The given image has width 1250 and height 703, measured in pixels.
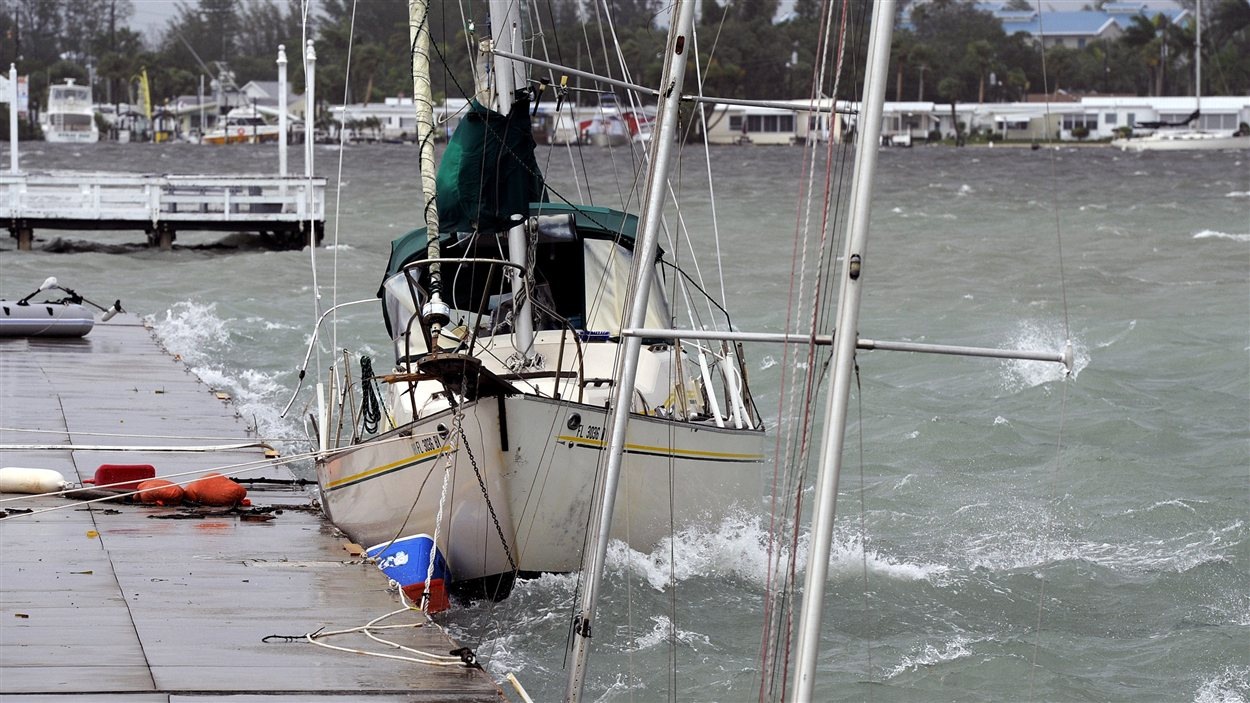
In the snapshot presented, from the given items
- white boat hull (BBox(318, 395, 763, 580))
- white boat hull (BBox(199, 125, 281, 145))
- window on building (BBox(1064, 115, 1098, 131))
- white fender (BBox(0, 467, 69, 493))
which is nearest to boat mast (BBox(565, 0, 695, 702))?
white boat hull (BBox(318, 395, 763, 580))

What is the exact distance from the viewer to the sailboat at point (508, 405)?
1221 cm

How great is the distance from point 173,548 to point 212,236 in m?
38.2

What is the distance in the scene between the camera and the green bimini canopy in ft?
43.2

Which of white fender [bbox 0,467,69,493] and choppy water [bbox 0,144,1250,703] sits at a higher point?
white fender [bbox 0,467,69,493]

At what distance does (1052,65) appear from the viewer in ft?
523

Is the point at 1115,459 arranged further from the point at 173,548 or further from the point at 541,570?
the point at 173,548

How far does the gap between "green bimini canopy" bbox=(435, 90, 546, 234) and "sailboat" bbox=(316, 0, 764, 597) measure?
0.5 inches

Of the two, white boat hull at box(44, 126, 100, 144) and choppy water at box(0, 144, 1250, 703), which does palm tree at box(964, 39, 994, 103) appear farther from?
choppy water at box(0, 144, 1250, 703)

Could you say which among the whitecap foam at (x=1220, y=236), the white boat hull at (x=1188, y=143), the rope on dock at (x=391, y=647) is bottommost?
the rope on dock at (x=391, y=647)

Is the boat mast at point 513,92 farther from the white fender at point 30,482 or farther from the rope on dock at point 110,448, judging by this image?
the white fender at point 30,482

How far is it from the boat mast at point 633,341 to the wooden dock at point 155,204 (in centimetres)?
3372

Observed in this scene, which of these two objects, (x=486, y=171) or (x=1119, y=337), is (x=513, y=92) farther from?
(x=1119, y=337)

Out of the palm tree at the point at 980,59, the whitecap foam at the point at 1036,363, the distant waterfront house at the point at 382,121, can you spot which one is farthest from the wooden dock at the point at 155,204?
the distant waterfront house at the point at 382,121

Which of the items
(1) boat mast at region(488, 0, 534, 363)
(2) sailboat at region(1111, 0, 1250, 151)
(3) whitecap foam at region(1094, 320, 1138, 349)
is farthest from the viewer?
(2) sailboat at region(1111, 0, 1250, 151)
